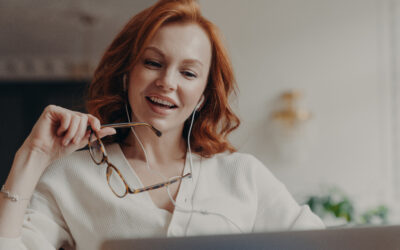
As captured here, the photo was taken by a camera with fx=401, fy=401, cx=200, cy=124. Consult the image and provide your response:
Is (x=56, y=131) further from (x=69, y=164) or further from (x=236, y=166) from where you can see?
(x=236, y=166)

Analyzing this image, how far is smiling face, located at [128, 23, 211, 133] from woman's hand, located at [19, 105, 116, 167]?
0.62 feet

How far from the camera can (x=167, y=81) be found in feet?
3.29

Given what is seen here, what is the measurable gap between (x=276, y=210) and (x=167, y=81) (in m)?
0.47

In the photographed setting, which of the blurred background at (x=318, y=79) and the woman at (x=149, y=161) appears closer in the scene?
the woman at (x=149, y=161)

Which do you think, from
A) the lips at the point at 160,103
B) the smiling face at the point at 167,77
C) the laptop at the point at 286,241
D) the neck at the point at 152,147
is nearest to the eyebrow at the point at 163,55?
the smiling face at the point at 167,77

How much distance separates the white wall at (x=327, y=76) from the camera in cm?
304

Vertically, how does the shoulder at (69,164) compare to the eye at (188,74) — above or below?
below

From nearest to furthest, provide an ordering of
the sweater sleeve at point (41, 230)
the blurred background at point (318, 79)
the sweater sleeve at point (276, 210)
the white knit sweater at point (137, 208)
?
the sweater sleeve at point (41, 230) → the white knit sweater at point (137, 208) → the sweater sleeve at point (276, 210) → the blurred background at point (318, 79)

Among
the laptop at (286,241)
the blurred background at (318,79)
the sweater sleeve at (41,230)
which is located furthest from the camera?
the blurred background at (318,79)

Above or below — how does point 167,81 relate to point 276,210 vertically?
above

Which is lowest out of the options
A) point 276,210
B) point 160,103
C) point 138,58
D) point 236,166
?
point 276,210

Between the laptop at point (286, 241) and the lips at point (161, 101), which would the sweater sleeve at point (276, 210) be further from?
the laptop at point (286, 241)

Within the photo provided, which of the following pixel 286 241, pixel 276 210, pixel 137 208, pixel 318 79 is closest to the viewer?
pixel 286 241

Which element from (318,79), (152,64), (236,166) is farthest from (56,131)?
(318,79)
